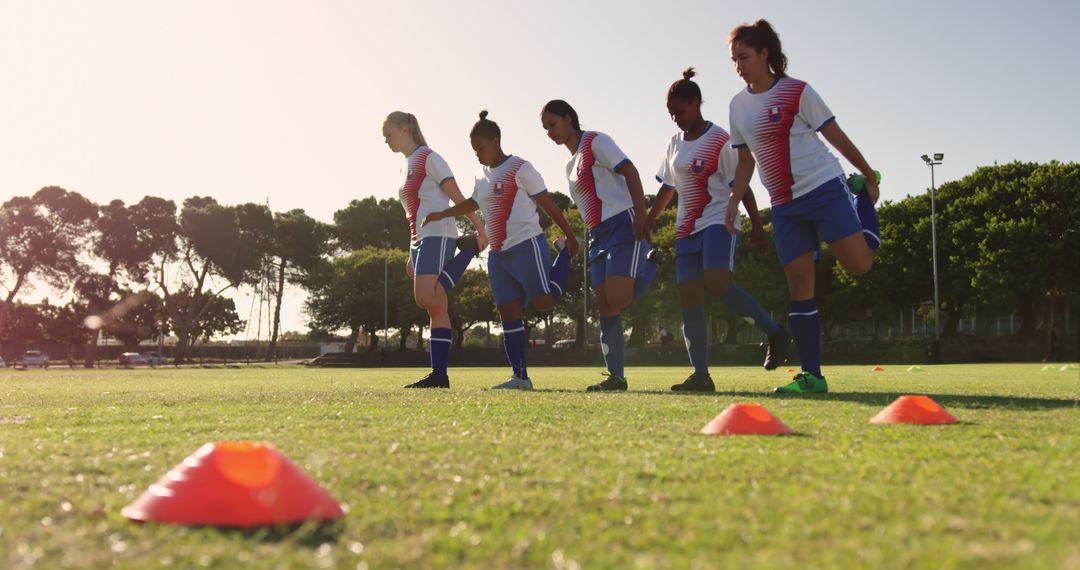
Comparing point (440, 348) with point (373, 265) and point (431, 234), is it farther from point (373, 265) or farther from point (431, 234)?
point (373, 265)

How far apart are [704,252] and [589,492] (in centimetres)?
519

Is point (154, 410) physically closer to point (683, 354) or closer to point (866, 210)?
point (866, 210)

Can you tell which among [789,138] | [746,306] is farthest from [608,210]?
[789,138]

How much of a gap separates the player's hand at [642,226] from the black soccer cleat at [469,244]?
6.56 feet

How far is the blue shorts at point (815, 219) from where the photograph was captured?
638 centimetres

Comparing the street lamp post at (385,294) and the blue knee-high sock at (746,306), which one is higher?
the street lamp post at (385,294)

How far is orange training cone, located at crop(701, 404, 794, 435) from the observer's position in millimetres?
3895

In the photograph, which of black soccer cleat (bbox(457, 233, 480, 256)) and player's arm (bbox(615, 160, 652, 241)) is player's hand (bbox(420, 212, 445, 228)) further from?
player's arm (bbox(615, 160, 652, 241))

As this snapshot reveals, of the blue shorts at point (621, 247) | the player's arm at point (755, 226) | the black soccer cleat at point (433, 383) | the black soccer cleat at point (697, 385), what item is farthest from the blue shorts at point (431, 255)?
the player's arm at point (755, 226)

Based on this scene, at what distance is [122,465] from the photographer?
3.08m

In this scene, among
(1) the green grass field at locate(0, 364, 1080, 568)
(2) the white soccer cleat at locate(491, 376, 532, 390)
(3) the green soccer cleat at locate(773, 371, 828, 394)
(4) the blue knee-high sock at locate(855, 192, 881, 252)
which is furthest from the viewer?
(2) the white soccer cleat at locate(491, 376, 532, 390)

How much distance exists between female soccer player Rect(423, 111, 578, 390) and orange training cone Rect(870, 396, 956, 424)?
4435 millimetres

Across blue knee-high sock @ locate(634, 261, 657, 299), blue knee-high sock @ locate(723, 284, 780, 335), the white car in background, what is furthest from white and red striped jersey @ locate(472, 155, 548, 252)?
the white car in background

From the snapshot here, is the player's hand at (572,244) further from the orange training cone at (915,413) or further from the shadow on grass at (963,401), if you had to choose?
the orange training cone at (915,413)
